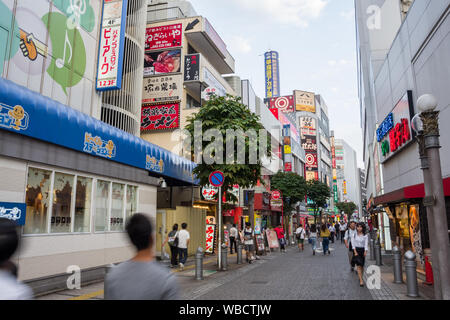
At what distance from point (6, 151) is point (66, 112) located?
7.00 ft

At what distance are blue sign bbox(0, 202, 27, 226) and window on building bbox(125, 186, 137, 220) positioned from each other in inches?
191

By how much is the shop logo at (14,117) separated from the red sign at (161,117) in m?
16.3

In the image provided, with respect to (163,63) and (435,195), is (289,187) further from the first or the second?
(435,195)

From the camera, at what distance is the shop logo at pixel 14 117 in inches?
286

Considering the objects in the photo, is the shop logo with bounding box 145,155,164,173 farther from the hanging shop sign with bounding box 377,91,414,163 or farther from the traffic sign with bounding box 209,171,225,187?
the hanging shop sign with bounding box 377,91,414,163

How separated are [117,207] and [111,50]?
7.60 m

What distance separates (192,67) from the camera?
963 inches

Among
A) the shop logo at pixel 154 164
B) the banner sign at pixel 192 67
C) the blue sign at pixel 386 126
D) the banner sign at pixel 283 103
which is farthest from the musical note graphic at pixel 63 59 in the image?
the banner sign at pixel 283 103

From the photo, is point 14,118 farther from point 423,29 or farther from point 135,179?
point 423,29

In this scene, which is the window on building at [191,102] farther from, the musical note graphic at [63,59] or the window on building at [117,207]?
the window on building at [117,207]

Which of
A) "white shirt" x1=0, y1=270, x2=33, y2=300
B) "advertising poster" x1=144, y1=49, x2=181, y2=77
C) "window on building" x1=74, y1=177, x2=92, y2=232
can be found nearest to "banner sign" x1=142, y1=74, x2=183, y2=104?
"advertising poster" x1=144, y1=49, x2=181, y2=77

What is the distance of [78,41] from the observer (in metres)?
14.2

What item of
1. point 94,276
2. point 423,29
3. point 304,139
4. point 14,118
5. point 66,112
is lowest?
point 94,276
